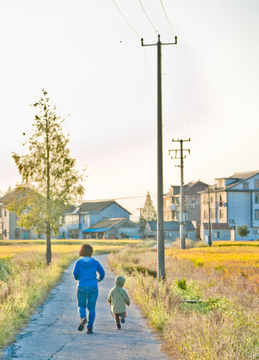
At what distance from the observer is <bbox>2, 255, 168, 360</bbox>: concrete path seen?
6664 millimetres

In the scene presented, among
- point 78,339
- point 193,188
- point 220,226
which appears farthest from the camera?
point 193,188

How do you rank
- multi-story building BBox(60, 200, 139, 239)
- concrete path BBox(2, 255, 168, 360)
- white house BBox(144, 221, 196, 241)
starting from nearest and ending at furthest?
concrete path BBox(2, 255, 168, 360)
multi-story building BBox(60, 200, 139, 239)
white house BBox(144, 221, 196, 241)

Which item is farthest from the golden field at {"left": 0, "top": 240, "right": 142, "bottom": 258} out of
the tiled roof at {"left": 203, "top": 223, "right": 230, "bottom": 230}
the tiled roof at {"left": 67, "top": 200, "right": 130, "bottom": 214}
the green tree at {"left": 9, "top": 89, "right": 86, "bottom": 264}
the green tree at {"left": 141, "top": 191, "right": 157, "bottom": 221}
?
the green tree at {"left": 141, "top": 191, "right": 157, "bottom": 221}

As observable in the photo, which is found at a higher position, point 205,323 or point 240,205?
point 240,205

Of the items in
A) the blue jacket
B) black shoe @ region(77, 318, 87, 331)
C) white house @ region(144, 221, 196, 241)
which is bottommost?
white house @ region(144, 221, 196, 241)

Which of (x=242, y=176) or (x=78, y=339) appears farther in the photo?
(x=242, y=176)

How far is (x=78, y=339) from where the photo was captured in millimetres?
7684

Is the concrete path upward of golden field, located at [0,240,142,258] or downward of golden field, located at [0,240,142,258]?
upward

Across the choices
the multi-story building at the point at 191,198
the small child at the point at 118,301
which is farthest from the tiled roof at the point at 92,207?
the small child at the point at 118,301

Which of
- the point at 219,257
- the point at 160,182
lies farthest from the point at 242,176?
the point at 160,182

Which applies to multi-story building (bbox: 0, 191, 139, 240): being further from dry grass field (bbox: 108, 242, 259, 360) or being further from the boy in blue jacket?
the boy in blue jacket

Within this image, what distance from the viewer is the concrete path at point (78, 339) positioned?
6.66 meters

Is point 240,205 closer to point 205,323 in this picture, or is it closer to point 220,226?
point 220,226

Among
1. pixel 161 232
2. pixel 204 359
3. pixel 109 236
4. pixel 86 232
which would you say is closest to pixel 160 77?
pixel 161 232
